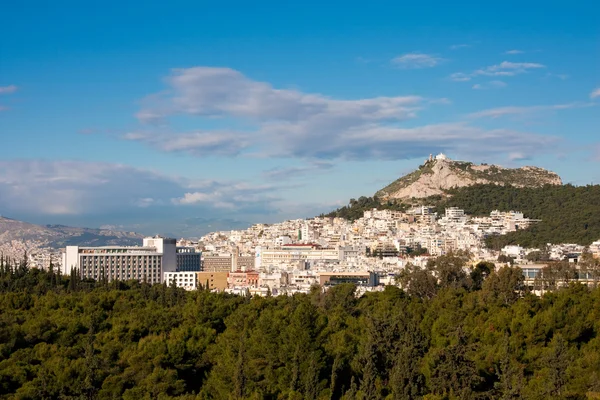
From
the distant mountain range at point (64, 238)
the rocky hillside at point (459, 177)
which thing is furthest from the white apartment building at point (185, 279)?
the distant mountain range at point (64, 238)

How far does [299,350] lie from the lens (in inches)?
1020

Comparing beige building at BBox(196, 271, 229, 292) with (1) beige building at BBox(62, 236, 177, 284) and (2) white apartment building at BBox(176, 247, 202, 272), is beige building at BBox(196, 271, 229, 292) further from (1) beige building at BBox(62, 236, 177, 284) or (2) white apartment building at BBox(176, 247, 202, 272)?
(2) white apartment building at BBox(176, 247, 202, 272)

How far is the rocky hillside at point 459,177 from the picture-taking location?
130125 millimetres

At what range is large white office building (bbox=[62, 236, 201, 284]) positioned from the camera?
278ft

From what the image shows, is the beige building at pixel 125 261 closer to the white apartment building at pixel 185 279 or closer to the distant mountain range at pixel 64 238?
the white apartment building at pixel 185 279

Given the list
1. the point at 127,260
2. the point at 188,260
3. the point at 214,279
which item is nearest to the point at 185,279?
the point at 214,279

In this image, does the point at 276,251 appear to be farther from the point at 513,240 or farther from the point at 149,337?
the point at 149,337

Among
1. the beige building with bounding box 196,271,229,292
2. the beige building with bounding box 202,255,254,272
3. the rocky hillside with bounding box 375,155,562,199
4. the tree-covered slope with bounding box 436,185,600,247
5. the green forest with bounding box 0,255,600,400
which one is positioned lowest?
the green forest with bounding box 0,255,600,400

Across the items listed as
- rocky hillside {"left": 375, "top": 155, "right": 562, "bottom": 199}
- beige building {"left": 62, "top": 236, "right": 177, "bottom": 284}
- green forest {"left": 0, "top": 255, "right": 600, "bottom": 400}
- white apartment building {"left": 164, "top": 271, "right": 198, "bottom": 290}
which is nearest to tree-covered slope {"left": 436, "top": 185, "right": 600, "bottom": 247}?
rocky hillside {"left": 375, "top": 155, "right": 562, "bottom": 199}

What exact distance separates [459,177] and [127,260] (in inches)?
A: 2335

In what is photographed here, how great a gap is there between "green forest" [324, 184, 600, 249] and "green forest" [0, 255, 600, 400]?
5704 centimetres

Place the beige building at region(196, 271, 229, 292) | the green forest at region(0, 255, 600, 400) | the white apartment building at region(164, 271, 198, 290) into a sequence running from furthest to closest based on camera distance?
the white apartment building at region(164, 271, 198, 290) → the beige building at region(196, 271, 229, 292) → the green forest at region(0, 255, 600, 400)

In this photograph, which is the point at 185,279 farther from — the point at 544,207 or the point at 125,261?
the point at 544,207

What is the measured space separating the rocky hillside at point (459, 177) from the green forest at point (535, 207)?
2737 mm
